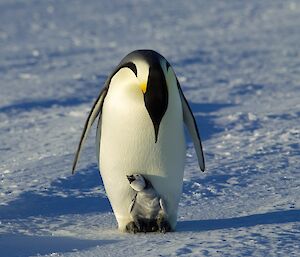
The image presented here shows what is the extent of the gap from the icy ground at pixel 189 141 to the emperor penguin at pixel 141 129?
19 cm

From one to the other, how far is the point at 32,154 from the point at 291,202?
6.34ft

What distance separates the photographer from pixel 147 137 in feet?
10.8

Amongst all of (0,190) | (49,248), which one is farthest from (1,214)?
(49,248)

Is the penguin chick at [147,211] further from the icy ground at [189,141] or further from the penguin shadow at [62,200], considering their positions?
the penguin shadow at [62,200]

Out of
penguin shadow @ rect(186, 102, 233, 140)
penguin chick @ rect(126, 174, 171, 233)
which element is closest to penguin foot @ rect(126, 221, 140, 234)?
penguin chick @ rect(126, 174, 171, 233)

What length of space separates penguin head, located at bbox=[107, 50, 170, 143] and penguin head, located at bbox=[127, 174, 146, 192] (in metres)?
0.17

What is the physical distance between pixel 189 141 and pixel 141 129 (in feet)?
7.11

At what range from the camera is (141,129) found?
3275 mm

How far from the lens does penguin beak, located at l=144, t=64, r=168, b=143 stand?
3.13 meters

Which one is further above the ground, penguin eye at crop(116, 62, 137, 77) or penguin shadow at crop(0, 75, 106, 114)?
penguin shadow at crop(0, 75, 106, 114)

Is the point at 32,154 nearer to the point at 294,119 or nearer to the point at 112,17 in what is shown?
the point at 294,119

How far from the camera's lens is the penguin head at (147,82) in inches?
123

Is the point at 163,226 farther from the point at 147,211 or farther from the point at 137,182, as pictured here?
the point at 137,182

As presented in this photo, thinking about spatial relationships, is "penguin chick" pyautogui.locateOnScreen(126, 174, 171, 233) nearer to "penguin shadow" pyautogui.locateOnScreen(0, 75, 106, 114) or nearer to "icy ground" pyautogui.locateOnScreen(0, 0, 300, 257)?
"icy ground" pyautogui.locateOnScreen(0, 0, 300, 257)
